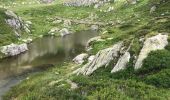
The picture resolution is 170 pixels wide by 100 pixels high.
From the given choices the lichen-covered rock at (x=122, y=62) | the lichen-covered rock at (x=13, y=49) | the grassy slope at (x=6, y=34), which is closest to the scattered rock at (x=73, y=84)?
the lichen-covered rock at (x=122, y=62)

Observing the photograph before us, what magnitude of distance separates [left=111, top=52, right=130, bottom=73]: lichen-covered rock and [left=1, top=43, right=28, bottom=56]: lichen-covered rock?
8736cm

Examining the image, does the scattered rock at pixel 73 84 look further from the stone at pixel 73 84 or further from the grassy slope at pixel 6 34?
the grassy slope at pixel 6 34

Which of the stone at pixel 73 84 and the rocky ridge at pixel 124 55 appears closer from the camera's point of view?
the stone at pixel 73 84

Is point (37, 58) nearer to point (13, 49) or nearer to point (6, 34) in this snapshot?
point (13, 49)

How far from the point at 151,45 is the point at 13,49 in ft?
314

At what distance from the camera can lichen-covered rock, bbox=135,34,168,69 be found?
74387 mm

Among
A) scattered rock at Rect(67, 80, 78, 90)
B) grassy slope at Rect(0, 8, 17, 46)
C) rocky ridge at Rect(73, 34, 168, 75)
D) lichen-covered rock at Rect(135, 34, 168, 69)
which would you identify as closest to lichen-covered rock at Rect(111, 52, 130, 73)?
rocky ridge at Rect(73, 34, 168, 75)

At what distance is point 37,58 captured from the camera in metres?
147

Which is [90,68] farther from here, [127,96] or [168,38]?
[127,96]

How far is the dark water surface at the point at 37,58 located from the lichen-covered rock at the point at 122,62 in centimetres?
3390

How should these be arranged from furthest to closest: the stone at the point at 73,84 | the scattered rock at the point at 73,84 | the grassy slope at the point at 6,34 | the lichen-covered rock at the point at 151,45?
the grassy slope at the point at 6,34, the lichen-covered rock at the point at 151,45, the scattered rock at the point at 73,84, the stone at the point at 73,84

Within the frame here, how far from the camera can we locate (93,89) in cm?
6769

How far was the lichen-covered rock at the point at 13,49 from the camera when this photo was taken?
159 m

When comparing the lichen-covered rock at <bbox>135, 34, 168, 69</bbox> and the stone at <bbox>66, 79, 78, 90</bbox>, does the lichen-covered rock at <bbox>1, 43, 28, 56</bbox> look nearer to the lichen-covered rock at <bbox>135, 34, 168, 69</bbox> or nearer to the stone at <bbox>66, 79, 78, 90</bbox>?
the stone at <bbox>66, 79, 78, 90</bbox>
